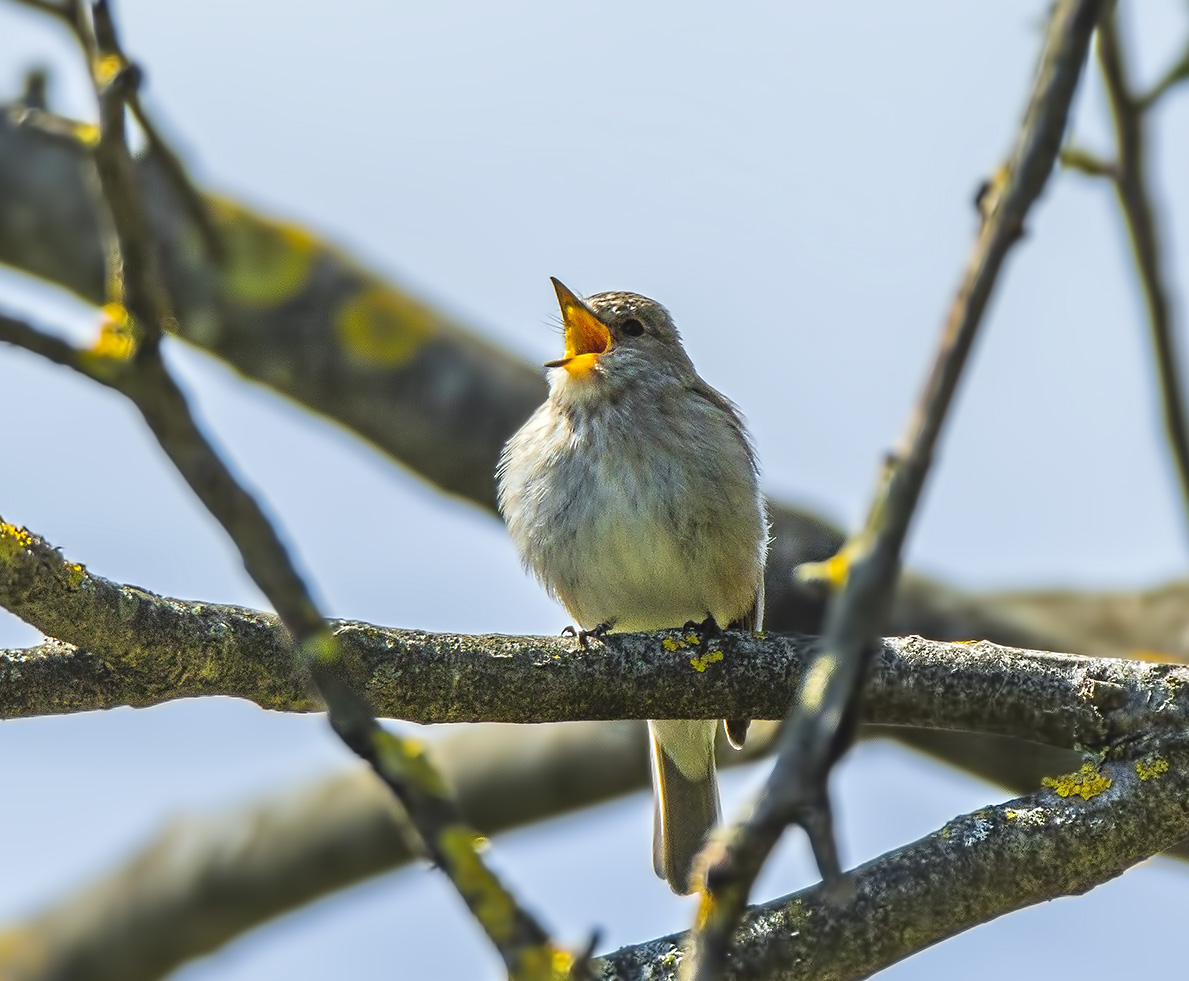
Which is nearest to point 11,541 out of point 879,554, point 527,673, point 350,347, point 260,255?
point 527,673

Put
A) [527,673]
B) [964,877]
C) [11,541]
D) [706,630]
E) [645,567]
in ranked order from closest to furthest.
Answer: [11,541], [964,877], [527,673], [706,630], [645,567]

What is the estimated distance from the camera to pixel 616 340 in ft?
24.8

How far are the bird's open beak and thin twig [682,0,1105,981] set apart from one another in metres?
5.42

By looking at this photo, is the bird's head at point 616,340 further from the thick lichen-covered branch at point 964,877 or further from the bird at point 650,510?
the thick lichen-covered branch at point 964,877

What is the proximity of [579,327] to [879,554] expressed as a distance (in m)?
5.74

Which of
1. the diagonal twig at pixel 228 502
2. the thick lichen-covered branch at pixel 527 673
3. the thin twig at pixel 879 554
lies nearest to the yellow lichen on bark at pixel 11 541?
the thick lichen-covered branch at pixel 527 673

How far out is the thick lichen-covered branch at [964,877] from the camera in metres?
4.00

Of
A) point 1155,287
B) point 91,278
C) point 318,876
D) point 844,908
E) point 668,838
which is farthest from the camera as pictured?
point 318,876

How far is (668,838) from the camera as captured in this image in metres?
7.31

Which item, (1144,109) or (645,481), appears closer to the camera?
(1144,109)

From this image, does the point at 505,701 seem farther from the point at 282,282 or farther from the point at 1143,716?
the point at 282,282

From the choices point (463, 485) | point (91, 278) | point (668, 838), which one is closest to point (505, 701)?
point (668, 838)

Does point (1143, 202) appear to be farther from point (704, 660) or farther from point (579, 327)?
point (579, 327)

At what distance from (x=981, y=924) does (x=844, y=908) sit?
1.46 feet
